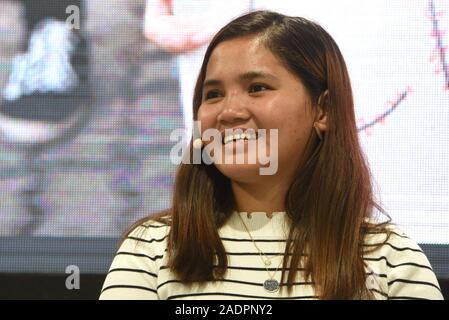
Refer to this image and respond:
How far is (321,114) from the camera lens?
1.25 m

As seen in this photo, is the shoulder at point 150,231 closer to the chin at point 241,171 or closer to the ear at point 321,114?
the chin at point 241,171

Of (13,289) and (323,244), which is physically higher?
(323,244)

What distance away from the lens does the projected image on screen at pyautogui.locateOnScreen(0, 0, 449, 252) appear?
1.74 m

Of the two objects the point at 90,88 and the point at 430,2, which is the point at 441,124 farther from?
the point at 90,88

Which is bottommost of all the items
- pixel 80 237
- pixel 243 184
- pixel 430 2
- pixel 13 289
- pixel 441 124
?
pixel 13 289

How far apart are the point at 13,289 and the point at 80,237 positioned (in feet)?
0.72

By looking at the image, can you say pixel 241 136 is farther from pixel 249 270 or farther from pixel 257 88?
pixel 249 270

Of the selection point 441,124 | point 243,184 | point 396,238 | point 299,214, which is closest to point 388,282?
point 396,238

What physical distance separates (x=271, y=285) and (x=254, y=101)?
0.31 meters

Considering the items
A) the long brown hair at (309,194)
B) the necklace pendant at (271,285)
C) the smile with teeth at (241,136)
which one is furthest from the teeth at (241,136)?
the necklace pendant at (271,285)

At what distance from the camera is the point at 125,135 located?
178cm

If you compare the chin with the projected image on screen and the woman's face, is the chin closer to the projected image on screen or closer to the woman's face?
the woman's face

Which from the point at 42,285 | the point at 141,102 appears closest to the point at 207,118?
the point at 141,102
